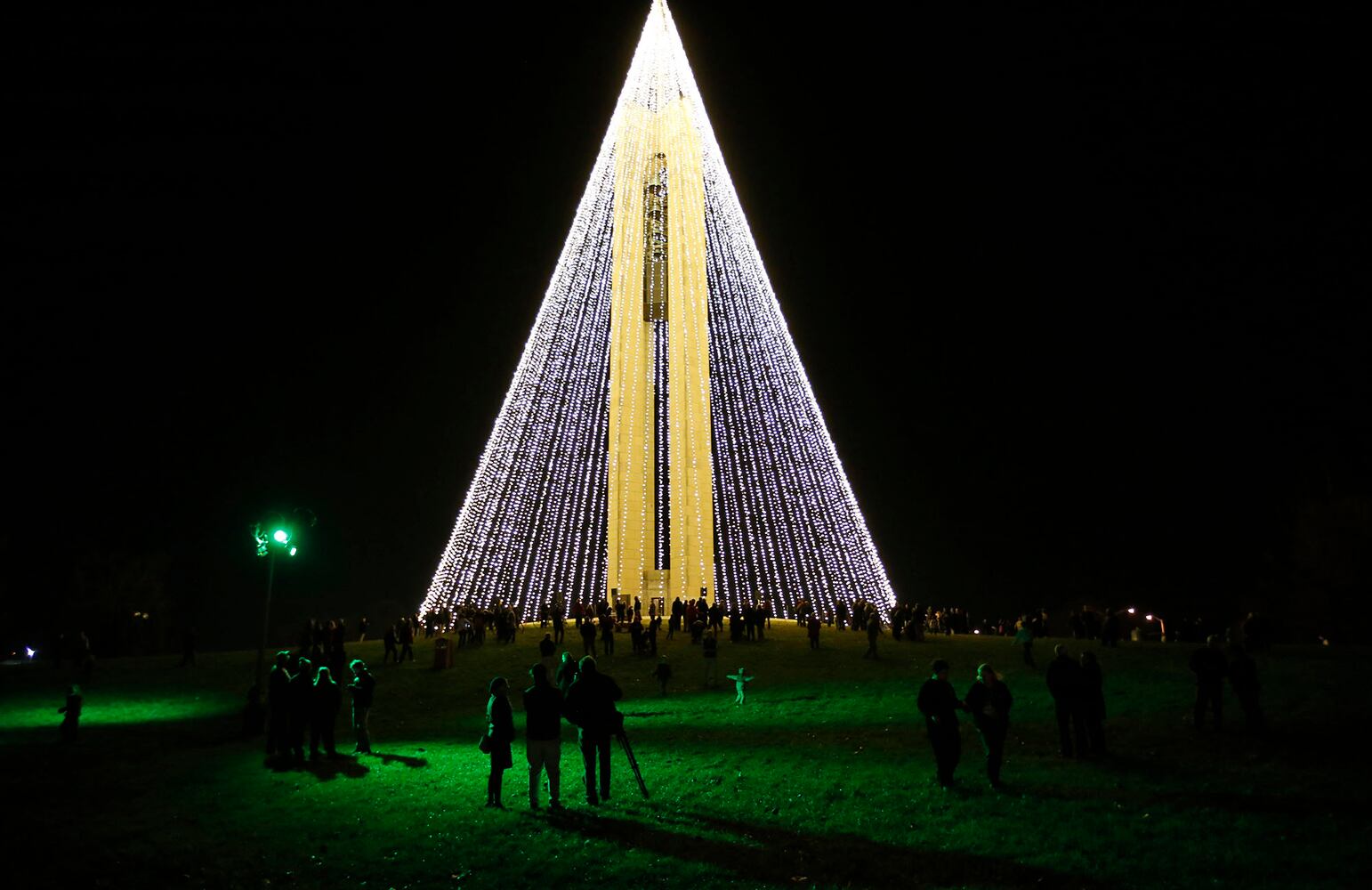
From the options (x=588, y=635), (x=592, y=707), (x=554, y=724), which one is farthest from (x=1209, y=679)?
(x=588, y=635)

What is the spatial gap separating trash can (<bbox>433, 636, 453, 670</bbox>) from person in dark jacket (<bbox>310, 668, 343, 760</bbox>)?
332 inches

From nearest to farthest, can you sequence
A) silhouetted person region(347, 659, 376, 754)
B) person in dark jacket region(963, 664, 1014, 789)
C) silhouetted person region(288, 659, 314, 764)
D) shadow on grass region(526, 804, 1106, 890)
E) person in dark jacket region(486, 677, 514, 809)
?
shadow on grass region(526, 804, 1106, 890) → person in dark jacket region(963, 664, 1014, 789) → person in dark jacket region(486, 677, 514, 809) → silhouetted person region(288, 659, 314, 764) → silhouetted person region(347, 659, 376, 754)

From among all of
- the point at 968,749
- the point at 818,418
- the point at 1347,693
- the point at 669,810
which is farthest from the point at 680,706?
the point at 818,418

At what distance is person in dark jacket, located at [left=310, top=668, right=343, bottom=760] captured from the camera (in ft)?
36.7

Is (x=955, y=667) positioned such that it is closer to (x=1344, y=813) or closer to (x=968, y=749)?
(x=968, y=749)

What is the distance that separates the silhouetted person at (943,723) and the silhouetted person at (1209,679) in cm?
369

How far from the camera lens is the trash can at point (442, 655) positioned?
64.8ft

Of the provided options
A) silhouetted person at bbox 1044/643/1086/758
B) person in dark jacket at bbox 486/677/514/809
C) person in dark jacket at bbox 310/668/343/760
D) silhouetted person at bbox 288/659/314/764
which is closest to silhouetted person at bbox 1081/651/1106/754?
silhouetted person at bbox 1044/643/1086/758

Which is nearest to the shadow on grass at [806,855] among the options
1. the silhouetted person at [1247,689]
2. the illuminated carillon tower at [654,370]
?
the silhouetted person at [1247,689]

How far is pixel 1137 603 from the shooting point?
46625 millimetres

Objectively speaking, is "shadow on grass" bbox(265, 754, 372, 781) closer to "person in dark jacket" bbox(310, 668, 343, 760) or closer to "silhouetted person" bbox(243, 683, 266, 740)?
"person in dark jacket" bbox(310, 668, 343, 760)

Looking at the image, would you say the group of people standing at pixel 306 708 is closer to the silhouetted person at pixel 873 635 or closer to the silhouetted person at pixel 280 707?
the silhouetted person at pixel 280 707

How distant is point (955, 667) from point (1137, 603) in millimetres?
35146

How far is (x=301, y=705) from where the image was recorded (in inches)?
435
